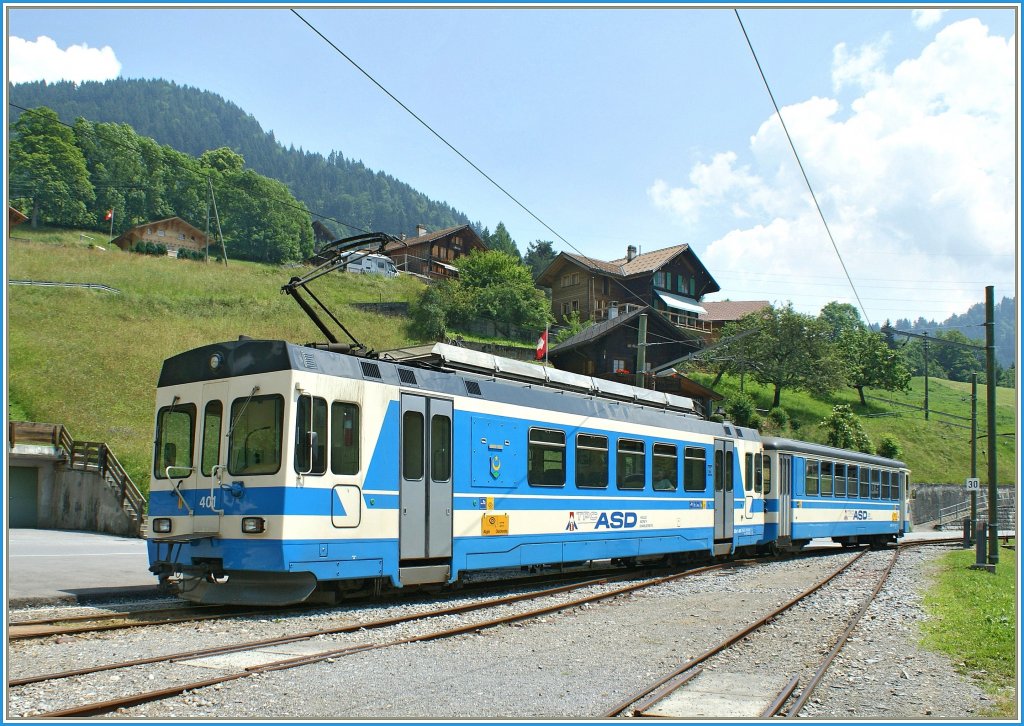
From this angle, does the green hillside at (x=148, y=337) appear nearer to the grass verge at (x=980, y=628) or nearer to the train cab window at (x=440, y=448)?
the train cab window at (x=440, y=448)

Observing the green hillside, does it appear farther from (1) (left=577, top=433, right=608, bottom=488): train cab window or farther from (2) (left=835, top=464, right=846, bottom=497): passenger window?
(2) (left=835, top=464, right=846, bottom=497): passenger window

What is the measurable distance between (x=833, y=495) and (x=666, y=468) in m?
10.5

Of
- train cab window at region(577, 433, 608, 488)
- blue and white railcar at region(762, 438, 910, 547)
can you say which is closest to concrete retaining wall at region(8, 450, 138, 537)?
train cab window at region(577, 433, 608, 488)

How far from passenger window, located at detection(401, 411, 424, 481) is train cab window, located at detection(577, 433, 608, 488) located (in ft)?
12.6

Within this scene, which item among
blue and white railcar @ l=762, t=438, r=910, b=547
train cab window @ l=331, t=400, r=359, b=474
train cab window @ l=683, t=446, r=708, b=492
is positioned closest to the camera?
train cab window @ l=331, t=400, r=359, b=474

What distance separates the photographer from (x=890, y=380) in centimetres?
7419

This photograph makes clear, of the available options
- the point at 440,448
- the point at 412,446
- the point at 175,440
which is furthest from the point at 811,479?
the point at 175,440

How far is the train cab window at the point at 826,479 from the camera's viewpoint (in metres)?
24.6

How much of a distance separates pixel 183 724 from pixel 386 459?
5.94 m

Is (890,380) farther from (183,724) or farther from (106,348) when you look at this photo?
(183,724)

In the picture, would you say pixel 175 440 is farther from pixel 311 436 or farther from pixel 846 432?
pixel 846 432

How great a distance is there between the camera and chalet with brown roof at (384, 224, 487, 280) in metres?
91.2

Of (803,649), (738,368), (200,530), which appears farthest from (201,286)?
(803,649)

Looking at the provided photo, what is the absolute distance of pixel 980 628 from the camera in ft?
35.3
